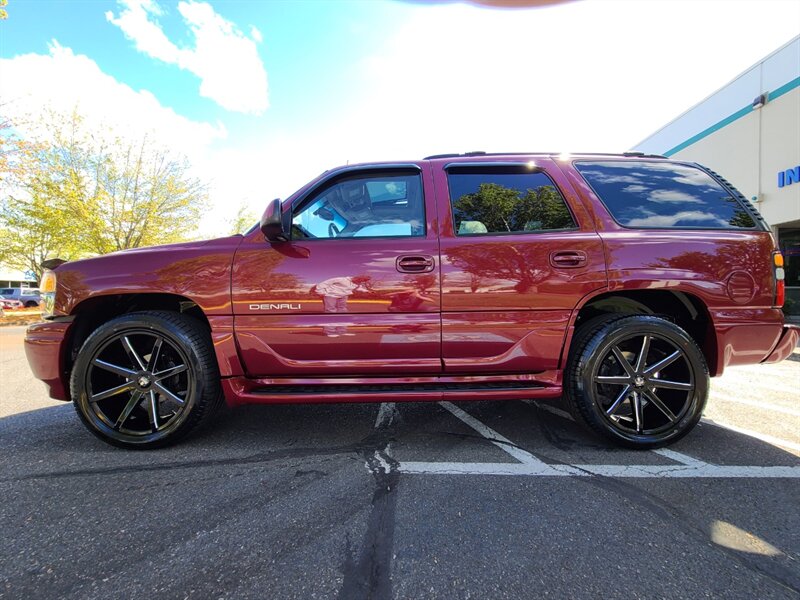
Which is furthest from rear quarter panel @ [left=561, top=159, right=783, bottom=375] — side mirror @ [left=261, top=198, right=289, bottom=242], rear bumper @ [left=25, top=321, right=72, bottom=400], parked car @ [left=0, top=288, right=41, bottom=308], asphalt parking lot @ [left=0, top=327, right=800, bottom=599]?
parked car @ [left=0, top=288, right=41, bottom=308]

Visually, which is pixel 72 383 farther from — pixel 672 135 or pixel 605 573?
pixel 672 135

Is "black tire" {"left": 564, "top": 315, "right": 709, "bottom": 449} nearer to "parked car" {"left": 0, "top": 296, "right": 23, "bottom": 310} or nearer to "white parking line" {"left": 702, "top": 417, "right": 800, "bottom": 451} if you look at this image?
"white parking line" {"left": 702, "top": 417, "right": 800, "bottom": 451}

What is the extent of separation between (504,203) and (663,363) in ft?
5.01

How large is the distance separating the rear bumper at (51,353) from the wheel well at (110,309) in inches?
2.1

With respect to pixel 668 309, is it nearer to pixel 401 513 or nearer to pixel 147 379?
pixel 401 513

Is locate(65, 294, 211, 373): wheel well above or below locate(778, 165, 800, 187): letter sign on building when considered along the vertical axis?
below

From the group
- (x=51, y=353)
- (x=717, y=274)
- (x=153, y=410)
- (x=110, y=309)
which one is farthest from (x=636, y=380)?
(x=51, y=353)

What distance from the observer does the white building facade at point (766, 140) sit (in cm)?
1116

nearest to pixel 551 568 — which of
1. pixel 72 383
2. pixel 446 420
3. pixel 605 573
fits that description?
pixel 605 573

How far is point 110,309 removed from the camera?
9.48ft

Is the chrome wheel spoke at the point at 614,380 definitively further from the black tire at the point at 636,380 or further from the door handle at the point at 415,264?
the door handle at the point at 415,264

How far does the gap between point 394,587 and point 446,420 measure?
5.84 feet

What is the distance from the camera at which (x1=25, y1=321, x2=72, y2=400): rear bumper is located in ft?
8.73

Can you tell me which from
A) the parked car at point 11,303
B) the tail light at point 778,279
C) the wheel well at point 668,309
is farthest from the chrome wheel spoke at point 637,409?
the parked car at point 11,303
